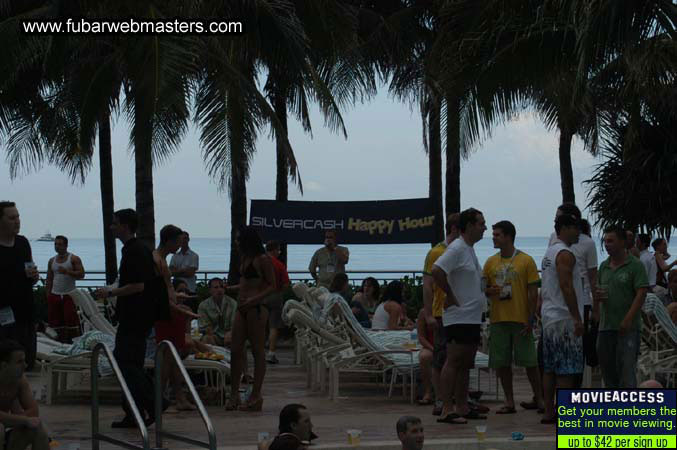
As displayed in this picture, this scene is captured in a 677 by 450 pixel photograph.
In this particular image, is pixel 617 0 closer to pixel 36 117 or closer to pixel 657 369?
pixel 657 369

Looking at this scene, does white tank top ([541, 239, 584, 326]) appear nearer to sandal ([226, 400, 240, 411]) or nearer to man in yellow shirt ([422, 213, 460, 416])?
man in yellow shirt ([422, 213, 460, 416])

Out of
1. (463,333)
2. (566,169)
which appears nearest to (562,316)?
(463,333)

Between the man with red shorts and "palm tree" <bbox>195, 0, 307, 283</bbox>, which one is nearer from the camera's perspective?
"palm tree" <bbox>195, 0, 307, 283</bbox>

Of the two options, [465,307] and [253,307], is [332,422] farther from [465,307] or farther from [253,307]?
[465,307]

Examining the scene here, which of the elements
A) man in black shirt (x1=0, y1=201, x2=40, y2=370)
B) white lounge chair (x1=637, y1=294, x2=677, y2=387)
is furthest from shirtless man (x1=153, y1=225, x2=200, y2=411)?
white lounge chair (x1=637, y1=294, x2=677, y2=387)

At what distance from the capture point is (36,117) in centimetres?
2503

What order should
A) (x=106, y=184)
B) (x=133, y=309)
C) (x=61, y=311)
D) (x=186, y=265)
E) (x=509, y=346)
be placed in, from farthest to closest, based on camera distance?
(x=106, y=184) → (x=186, y=265) → (x=61, y=311) → (x=509, y=346) → (x=133, y=309)

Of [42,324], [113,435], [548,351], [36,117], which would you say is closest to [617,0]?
[548,351]

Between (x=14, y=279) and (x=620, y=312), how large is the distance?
15.4 ft

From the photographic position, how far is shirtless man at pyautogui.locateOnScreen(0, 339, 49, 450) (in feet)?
23.4

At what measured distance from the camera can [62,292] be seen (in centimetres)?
1742

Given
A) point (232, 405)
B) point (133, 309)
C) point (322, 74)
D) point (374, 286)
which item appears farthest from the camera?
point (322, 74)

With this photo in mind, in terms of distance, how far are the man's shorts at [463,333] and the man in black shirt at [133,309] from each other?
7.88ft

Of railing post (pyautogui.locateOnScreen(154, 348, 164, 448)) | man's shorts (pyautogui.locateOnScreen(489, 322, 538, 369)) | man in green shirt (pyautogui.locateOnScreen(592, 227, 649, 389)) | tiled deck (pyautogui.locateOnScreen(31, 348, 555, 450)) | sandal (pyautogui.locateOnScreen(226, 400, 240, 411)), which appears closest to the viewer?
railing post (pyautogui.locateOnScreen(154, 348, 164, 448))
